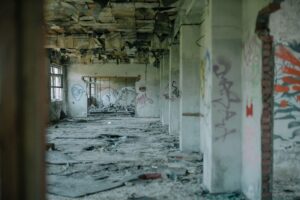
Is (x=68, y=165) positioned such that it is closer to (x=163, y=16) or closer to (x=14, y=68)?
(x=163, y=16)

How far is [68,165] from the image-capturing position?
9.09m

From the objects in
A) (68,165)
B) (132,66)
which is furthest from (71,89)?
(68,165)

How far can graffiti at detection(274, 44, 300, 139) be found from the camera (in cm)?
682

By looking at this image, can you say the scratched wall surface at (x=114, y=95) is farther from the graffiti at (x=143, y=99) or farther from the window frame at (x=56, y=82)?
the window frame at (x=56, y=82)

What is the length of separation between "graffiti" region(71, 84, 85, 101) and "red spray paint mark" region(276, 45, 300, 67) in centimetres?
1910

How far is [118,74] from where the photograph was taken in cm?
2516

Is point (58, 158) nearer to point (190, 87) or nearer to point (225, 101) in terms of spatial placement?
point (190, 87)

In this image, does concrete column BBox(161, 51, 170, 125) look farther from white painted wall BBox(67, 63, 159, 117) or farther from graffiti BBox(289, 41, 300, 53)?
graffiti BBox(289, 41, 300, 53)

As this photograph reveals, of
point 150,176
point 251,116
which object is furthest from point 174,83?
point 251,116

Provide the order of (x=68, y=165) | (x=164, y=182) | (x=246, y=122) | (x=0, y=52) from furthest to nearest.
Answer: (x=68, y=165)
(x=164, y=182)
(x=246, y=122)
(x=0, y=52)

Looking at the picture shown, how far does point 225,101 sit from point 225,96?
0.08 meters

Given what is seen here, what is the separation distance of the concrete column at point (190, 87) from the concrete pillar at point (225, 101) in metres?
3.96

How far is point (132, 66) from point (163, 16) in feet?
46.2

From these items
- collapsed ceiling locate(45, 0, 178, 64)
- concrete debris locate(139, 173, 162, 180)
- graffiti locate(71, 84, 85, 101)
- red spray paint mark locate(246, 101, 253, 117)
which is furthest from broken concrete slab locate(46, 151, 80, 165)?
graffiti locate(71, 84, 85, 101)
